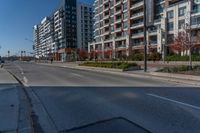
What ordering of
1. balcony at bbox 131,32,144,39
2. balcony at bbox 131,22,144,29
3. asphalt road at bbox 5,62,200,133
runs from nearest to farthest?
asphalt road at bbox 5,62,200,133 → balcony at bbox 131,32,144,39 → balcony at bbox 131,22,144,29

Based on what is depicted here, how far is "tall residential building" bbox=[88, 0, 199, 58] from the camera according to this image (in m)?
→ 72.3

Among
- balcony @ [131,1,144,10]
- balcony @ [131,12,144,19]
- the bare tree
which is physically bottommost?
the bare tree

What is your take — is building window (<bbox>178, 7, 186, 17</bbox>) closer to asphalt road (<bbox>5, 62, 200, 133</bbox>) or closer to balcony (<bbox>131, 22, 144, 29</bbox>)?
balcony (<bbox>131, 22, 144, 29</bbox>)

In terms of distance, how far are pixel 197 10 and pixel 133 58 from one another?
59.9 feet

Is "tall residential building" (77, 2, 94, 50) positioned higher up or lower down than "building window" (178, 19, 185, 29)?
higher up

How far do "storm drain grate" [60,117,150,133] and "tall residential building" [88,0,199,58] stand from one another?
60.3 m

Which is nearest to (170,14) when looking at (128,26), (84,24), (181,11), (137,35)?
(181,11)

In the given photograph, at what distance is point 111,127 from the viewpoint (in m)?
7.08

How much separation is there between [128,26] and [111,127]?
85933mm

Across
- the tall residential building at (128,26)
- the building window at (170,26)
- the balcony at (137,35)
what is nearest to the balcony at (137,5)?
the tall residential building at (128,26)

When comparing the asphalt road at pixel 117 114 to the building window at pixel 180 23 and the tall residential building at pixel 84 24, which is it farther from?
the tall residential building at pixel 84 24

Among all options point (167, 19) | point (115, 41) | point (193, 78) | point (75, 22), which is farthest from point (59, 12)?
point (193, 78)

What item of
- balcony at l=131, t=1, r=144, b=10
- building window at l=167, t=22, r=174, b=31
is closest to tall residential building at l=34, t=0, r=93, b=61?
balcony at l=131, t=1, r=144, b=10

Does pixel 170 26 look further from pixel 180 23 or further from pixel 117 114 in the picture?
pixel 117 114
